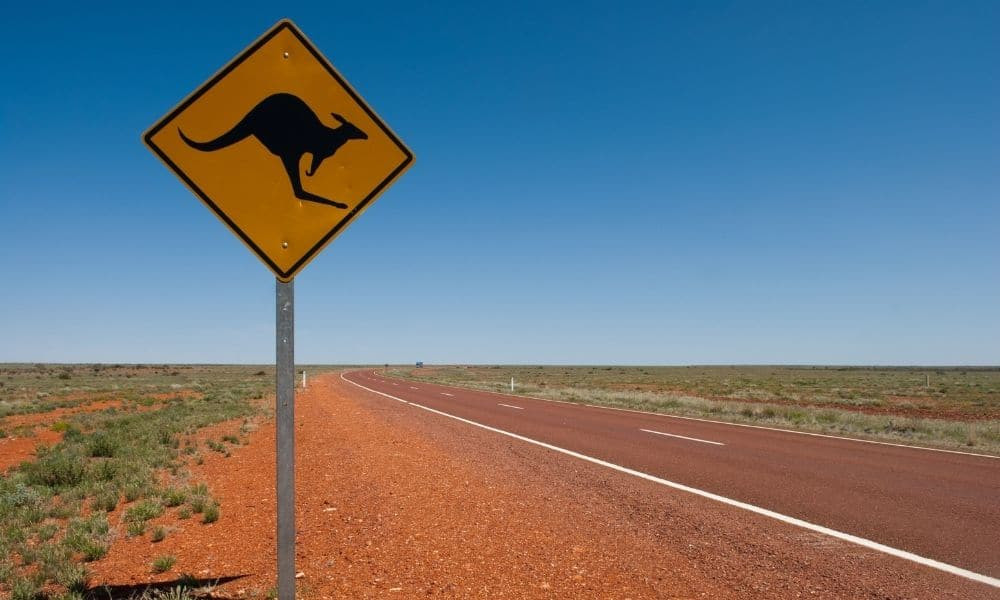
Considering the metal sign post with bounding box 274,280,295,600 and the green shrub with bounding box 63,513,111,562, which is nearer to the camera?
the metal sign post with bounding box 274,280,295,600

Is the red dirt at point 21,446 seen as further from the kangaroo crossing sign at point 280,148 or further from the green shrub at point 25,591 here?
the kangaroo crossing sign at point 280,148

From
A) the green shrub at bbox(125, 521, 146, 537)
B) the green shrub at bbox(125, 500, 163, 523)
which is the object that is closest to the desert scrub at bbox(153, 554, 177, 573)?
the green shrub at bbox(125, 521, 146, 537)

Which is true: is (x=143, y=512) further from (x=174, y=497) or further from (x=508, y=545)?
(x=508, y=545)

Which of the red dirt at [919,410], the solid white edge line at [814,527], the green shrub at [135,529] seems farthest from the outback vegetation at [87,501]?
the red dirt at [919,410]

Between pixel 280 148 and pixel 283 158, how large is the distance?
0.05 meters

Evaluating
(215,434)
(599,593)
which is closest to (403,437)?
(215,434)

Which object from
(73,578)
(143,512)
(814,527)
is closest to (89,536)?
(143,512)

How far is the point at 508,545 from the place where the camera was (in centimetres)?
519

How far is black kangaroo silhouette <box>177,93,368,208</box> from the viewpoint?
2512mm

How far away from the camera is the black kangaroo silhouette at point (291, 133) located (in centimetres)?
251

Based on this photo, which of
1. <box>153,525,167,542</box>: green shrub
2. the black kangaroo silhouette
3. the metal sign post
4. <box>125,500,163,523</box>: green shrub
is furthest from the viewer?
<box>125,500,163,523</box>: green shrub

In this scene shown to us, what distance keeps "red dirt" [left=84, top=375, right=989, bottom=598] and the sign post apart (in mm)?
2539

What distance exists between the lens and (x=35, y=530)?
6.37 meters

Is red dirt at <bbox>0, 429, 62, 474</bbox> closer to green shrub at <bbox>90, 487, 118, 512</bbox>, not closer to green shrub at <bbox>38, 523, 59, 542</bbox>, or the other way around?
green shrub at <bbox>90, 487, 118, 512</bbox>
